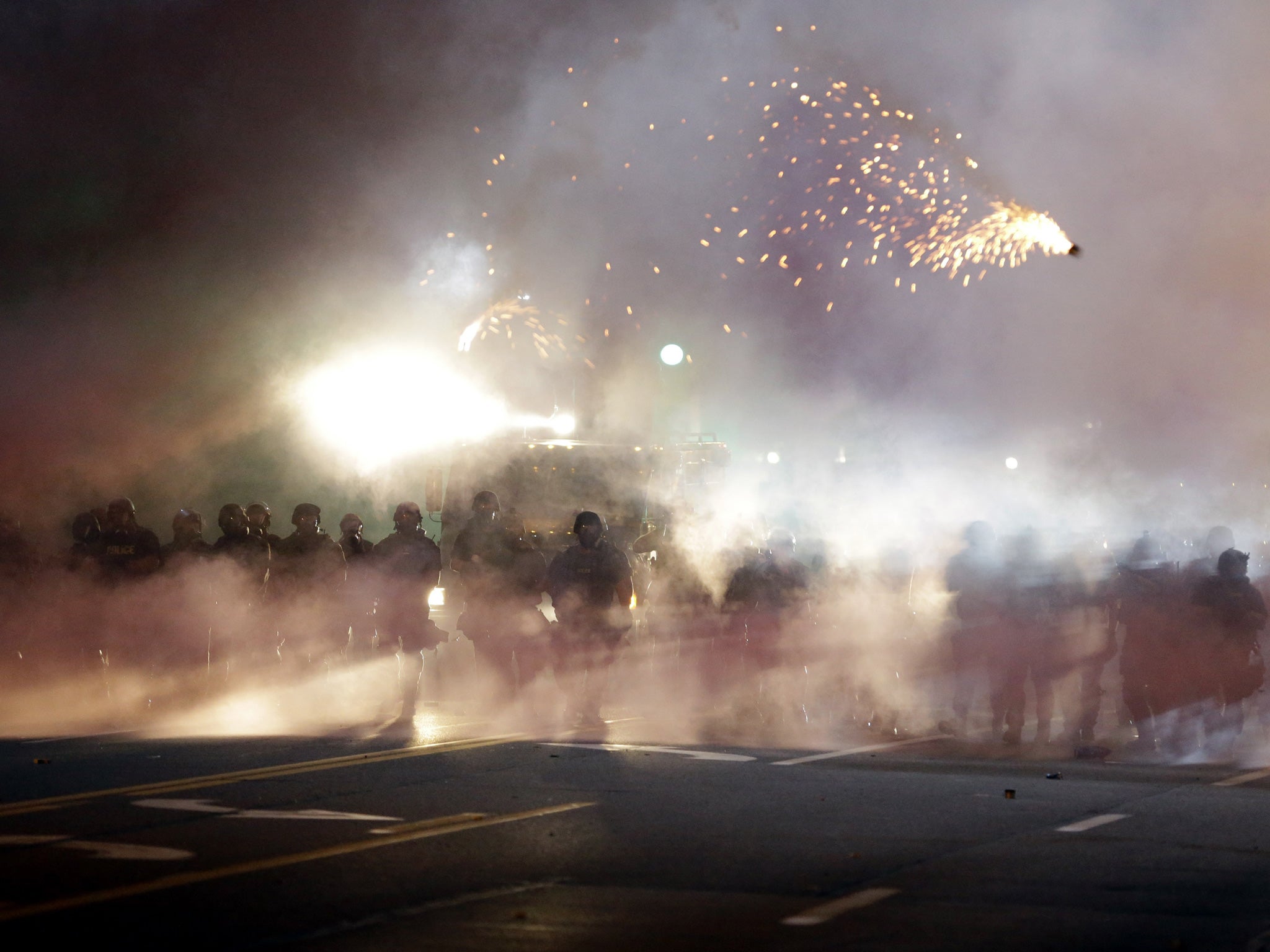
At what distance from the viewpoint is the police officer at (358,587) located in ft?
39.4

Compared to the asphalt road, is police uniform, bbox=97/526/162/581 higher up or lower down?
higher up

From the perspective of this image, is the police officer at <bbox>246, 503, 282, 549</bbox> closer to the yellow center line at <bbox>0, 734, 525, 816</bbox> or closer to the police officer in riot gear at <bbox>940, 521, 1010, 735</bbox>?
the yellow center line at <bbox>0, 734, 525, 816</bbox>

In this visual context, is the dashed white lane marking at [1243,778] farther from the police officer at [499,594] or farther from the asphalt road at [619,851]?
the police officer at [499,594]

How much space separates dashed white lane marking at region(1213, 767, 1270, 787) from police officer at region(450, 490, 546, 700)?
17.7ft

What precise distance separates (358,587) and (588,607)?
202 cm

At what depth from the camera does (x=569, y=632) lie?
1138 centimetres

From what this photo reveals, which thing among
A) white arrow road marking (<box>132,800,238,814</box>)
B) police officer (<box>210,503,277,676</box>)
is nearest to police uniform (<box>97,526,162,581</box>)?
police officer (<box>210,503,277,676</box>)

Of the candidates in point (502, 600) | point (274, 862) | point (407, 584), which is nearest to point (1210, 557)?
point (502, 600)

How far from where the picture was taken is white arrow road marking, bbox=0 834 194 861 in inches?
217

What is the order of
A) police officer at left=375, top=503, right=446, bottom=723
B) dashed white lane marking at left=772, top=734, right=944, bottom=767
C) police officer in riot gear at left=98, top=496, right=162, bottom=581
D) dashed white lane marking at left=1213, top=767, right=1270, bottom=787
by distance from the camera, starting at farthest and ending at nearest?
police officer in riot gear at left=98, top=496, right=162, bottom=581 → police officer at left=375, top=503, right=446, bottom=723 → dashed white lane marking at left=772, top=734, right=944, bottom=767 → dashed white lane marking at left=1213, top=767, right=1270, bottom=787

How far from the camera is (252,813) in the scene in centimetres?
652

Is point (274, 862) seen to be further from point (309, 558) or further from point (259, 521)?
point (259, 521)

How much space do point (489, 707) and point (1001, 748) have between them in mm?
4058

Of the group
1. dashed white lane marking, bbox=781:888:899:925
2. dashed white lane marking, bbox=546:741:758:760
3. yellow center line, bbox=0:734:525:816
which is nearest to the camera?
dashed white lane marking, bbox=781:888:899:925
